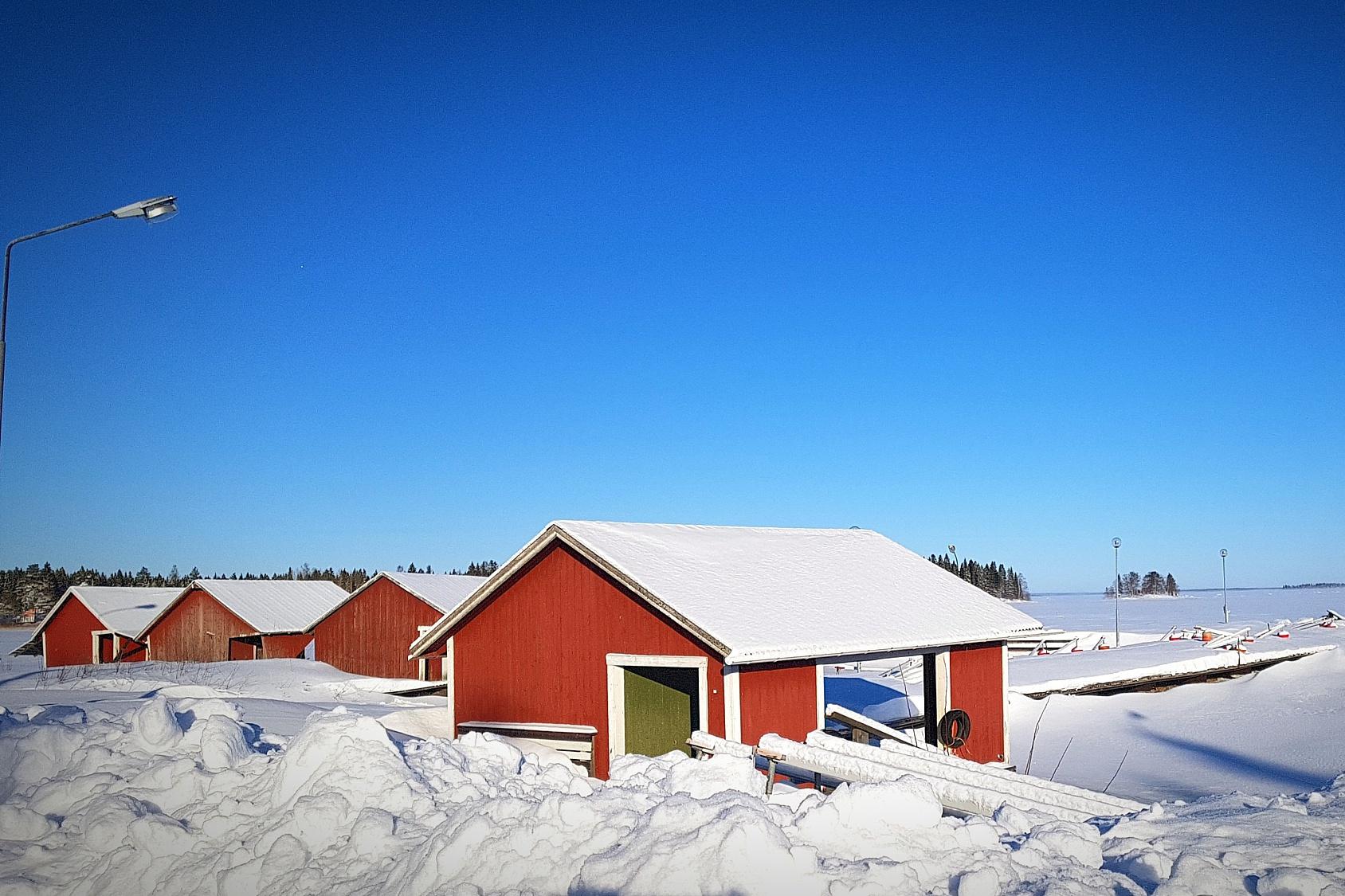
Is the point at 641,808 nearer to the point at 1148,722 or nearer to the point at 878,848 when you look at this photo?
the point at 878,848

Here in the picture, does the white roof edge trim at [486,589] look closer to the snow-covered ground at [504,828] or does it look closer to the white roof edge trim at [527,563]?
the white roof edge trim at [527,563]

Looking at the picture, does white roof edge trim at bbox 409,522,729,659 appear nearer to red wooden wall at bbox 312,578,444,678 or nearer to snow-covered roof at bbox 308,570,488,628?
snow-covered roof at bbox 308,570,488,628

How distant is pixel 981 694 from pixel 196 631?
34464mm

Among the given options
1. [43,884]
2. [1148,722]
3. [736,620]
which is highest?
[736,620]

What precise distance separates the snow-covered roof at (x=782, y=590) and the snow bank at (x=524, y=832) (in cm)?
412

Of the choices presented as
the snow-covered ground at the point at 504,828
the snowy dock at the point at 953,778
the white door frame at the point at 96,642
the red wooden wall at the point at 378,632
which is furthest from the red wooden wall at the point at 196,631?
the snowy dock at the point at 953,778

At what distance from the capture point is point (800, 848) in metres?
5.66

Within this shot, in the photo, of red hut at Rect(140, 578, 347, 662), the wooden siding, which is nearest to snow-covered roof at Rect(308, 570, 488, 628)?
red hut at Rect(140, 578, 347, 662)

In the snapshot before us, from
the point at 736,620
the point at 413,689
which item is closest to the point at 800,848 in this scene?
the point at 736,620

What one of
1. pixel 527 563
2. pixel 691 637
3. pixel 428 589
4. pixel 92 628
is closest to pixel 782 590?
pixel 691 637

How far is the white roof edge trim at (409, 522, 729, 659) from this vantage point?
40.3 ft

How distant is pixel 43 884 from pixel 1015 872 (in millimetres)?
5895

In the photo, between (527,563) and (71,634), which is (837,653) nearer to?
(527,563)

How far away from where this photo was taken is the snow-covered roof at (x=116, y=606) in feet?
145
